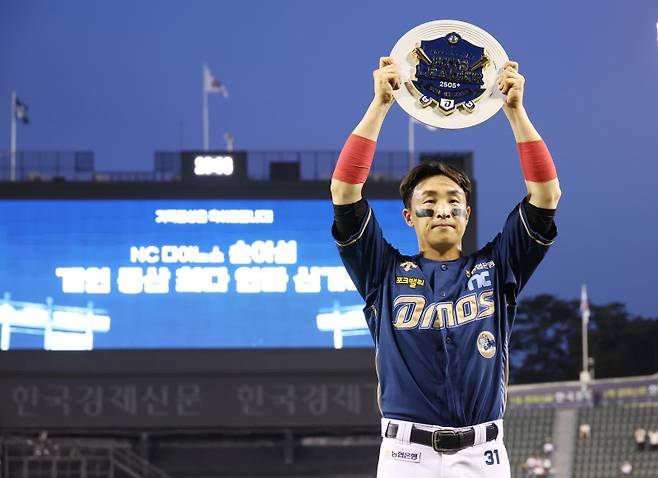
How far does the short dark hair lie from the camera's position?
3998 millimetres

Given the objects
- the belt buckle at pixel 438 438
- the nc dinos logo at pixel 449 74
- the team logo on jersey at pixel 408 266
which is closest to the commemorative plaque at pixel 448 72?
the nc dinos logo at pixel 449 74

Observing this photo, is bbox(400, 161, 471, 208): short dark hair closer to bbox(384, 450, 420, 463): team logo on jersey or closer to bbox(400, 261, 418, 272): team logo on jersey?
bbox(400, 261, 418, 272): team logo on jersey

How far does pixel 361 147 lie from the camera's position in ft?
12.8

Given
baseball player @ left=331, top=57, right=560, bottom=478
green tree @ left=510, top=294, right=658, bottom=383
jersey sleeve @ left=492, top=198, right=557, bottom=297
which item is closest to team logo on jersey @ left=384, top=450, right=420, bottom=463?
baseball player @ left=331, top=57, right=560, bottom=478

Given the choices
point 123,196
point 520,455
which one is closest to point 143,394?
point 123,196

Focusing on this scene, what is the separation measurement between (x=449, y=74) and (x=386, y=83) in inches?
9.5

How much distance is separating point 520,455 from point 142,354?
45.0 feet

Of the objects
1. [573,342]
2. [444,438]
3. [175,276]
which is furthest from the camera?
[573,342]

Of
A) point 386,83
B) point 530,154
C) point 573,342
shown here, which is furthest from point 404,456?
point 573,342

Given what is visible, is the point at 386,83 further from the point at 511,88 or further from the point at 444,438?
the point at 444,438

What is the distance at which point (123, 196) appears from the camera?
17828mm

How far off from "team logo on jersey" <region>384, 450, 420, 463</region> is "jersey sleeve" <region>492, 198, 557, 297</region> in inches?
25.0

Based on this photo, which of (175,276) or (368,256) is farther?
(175,276)

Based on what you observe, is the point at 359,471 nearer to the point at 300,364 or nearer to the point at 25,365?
the point at 300,364
